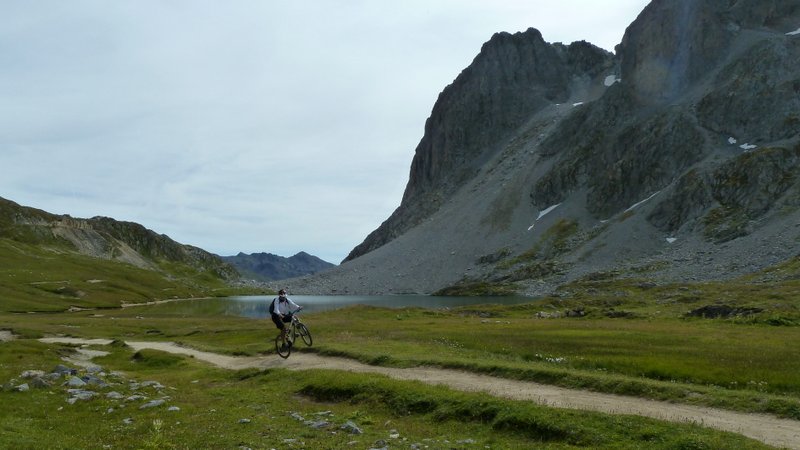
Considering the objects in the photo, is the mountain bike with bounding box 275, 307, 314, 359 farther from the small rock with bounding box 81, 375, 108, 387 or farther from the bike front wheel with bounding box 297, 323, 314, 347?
the small rock with bounding box 81, 375, 108, 387

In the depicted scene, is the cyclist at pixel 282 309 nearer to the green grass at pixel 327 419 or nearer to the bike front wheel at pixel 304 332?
the bike front wheel at pixel 304 332

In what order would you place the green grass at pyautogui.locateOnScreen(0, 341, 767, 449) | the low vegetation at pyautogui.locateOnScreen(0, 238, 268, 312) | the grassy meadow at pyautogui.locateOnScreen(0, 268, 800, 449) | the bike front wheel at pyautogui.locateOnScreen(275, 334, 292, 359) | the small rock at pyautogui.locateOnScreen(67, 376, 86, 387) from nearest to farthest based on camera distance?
the green grass at pyautogui.locateOnScreen(0, 341, 767, 449)
the grassy meadow at pyautogui.locateOnScreen(0, 268, 800, 449)
the small rock at pyautogui.locateOnScreen(67, 376, 86, 387)
the bike front wheel at pyautogui.locateOnScreen(275, 334, 292, 359)
the low vegetation at pyautogui.locateOnScreen(0, 238, 268, 312)

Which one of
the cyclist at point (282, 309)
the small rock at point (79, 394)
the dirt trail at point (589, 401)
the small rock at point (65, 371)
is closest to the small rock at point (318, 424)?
the dirt trail at point (589, 401)

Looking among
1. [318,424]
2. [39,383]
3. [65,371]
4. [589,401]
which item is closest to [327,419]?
[318,424]

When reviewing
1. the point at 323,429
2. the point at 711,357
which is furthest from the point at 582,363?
the point at 323,429

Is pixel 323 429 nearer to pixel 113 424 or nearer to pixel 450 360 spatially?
pixel 113 424

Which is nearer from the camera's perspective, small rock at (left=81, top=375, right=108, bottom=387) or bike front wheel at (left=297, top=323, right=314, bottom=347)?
small rock at (left=81, top=375, right=108, bottom=387)

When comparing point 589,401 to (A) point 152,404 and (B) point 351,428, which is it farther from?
(A) point 152,404

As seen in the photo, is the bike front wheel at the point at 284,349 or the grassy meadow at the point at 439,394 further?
the bike front wheel at the point at 284,349

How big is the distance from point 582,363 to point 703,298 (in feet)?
221

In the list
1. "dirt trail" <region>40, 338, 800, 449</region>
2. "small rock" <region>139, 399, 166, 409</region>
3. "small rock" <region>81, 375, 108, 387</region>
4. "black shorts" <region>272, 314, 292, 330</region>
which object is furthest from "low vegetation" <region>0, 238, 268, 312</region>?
"small rock" <region>139, 399, 166, 409</region>

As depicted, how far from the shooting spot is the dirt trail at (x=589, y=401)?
1719 centimetres

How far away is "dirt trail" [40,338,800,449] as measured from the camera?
56.4 ft

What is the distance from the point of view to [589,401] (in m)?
21.5
